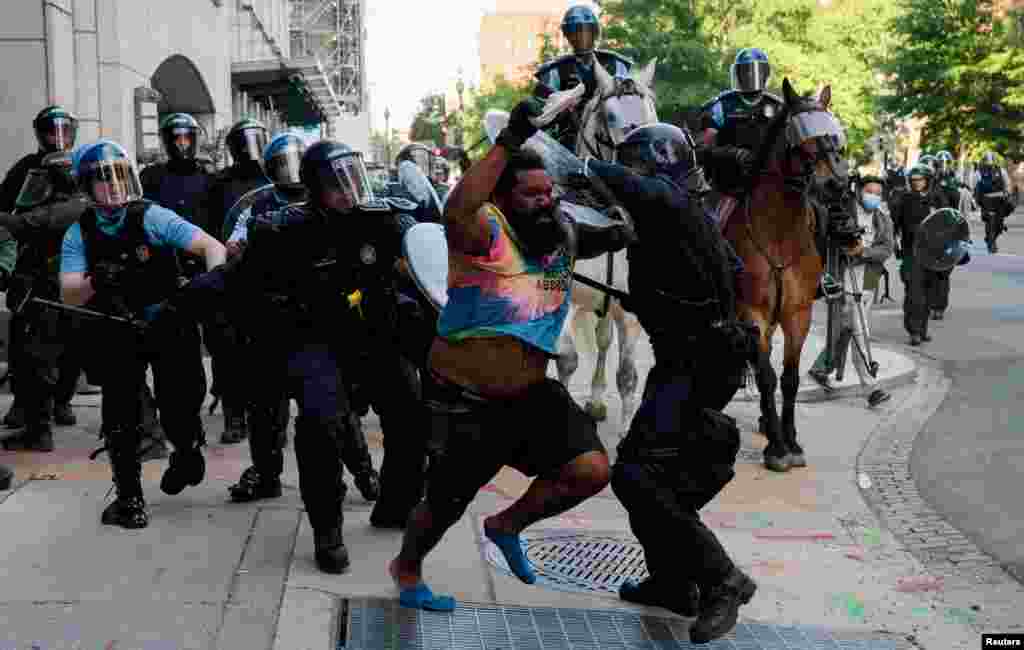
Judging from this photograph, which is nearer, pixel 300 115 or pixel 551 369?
pixel 551 369

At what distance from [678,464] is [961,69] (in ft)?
160

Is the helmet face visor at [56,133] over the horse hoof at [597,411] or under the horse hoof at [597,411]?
over

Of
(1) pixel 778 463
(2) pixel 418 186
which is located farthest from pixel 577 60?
(1) pixel 778 463

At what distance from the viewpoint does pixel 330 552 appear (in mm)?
6008

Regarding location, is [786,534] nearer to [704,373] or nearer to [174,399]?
[704,373]

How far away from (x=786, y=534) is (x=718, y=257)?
2297 millimetres

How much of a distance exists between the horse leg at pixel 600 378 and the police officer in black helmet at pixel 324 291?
162 inches

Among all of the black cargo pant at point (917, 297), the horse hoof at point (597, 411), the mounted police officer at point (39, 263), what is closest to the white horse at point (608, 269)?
the horse hoof at point (597, 411)

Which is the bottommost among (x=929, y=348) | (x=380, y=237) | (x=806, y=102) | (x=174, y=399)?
(x=929, y=348)

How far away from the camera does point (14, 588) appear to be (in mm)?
5703

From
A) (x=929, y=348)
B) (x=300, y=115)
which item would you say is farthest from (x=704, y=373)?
(x=300, y=115)

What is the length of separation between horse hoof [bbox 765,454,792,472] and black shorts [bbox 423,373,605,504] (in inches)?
148

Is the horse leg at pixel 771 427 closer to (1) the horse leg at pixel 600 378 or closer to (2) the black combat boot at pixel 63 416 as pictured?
(1) the horse leg at pixel 600 378

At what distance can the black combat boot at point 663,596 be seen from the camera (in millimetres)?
5695
